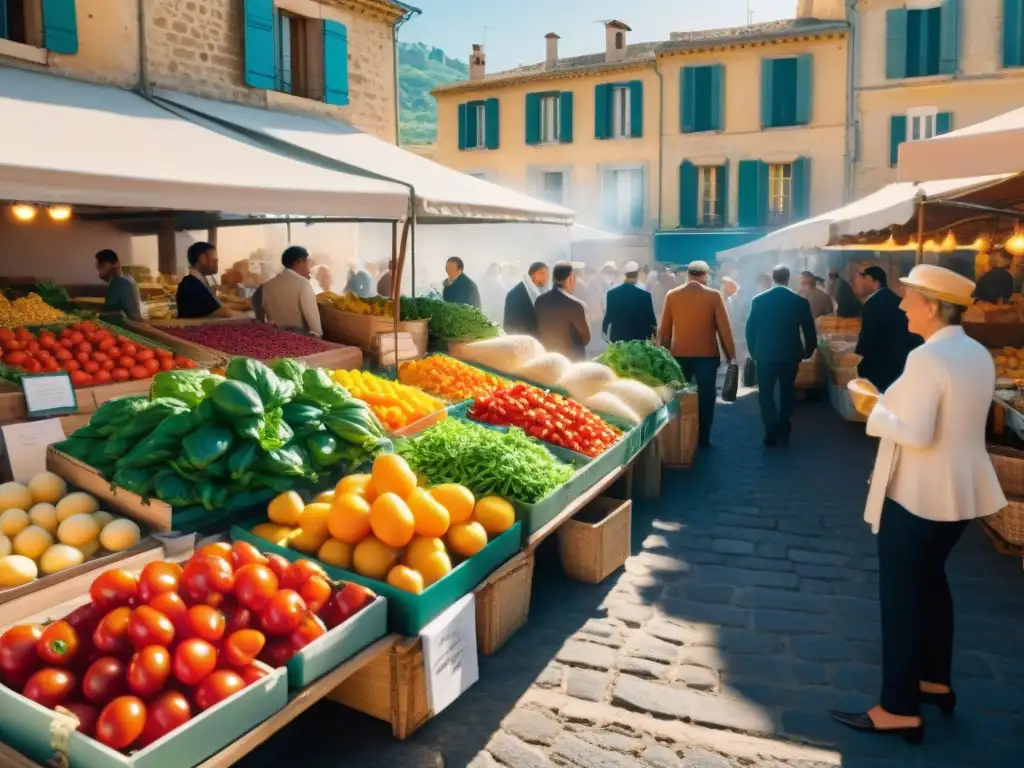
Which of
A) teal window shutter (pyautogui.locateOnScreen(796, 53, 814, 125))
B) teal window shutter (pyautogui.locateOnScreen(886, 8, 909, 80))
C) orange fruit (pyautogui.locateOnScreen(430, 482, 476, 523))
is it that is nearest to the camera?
orange fruit (pyautogui.locateOnScreen(430, 482, 476, 523))

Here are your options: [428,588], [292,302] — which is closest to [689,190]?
[292,302]

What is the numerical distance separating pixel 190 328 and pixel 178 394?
2.97 metres

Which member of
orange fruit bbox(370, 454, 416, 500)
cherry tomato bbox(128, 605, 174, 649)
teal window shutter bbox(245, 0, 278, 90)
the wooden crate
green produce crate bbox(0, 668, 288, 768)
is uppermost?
teal window shutter bbox(245, 0, 278, 90)

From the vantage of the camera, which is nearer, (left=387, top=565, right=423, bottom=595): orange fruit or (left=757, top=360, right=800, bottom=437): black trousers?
(left=387, top=565, right=423, bottom=595): orange fruit

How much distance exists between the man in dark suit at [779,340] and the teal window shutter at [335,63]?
255 inches

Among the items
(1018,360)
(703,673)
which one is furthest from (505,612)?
(1018,360)

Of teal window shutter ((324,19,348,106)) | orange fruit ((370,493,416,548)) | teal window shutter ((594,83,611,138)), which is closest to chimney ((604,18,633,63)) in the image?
teal window shutter ((594,83,611,138))

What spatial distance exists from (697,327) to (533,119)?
22875 millimetres

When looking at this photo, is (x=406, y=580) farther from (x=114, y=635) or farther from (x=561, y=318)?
(x=561, y=318)

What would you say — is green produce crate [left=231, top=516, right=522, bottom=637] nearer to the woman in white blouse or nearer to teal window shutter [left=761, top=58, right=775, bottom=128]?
the woman in white blouse

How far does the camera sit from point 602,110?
28.3 m

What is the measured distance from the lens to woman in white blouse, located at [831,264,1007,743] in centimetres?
331

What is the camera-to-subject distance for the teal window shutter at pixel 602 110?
28156 millimetres

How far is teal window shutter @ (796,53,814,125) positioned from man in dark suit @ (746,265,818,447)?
1804 cm
